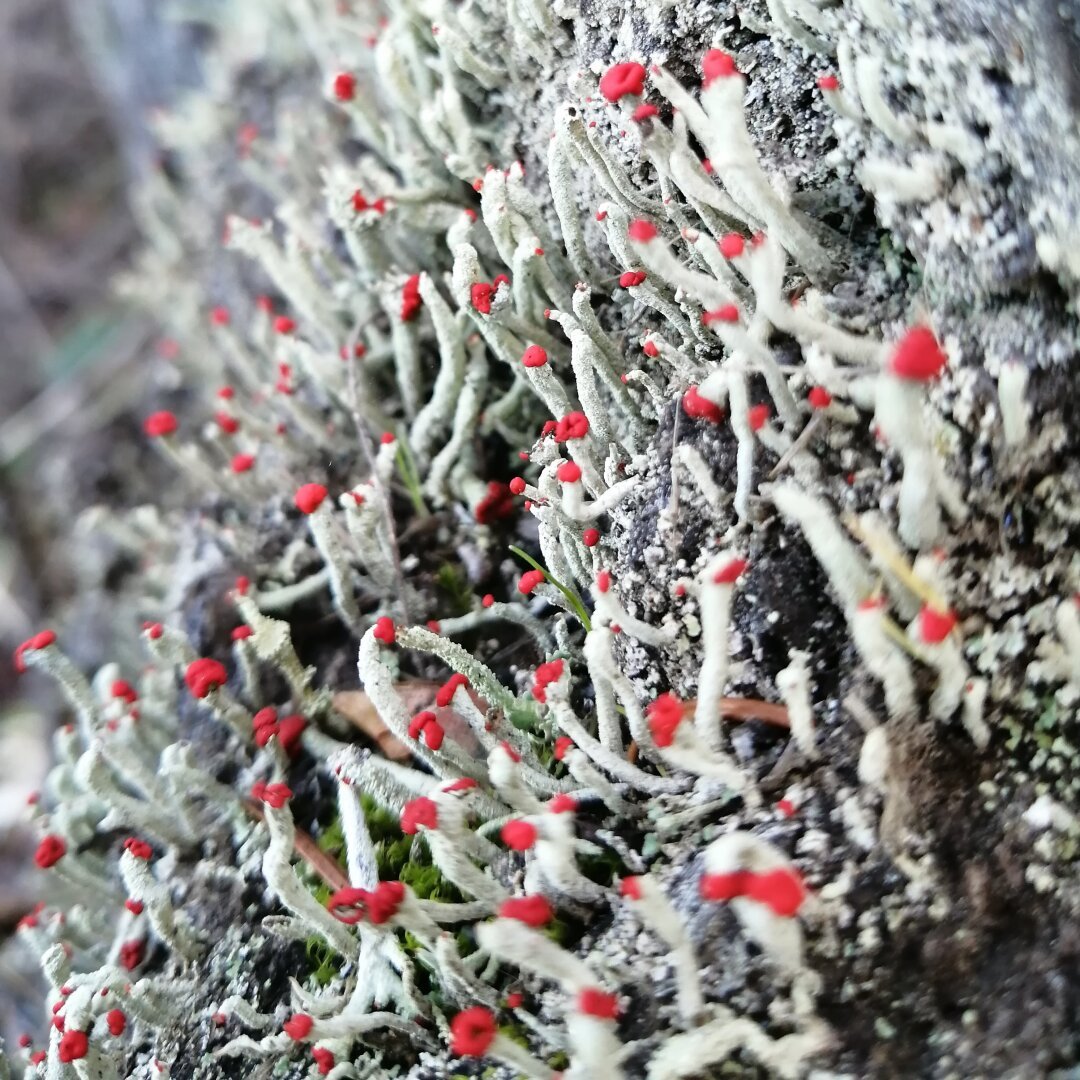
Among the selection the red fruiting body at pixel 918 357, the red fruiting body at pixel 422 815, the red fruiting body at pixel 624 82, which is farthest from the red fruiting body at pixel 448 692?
the red fruiting body at pixel 624 82

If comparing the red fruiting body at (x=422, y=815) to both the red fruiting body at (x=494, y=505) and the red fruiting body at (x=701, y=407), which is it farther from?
the red fruiting body at (x=494, y=505)

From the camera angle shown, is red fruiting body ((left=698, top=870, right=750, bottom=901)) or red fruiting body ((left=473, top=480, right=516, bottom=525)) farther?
red fruiting body ((left=473, top=480, right=516, bottom=525))

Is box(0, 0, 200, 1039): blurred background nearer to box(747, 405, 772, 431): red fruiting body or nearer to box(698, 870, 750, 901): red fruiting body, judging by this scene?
box(698, 870, 750, 901): red fruiting body

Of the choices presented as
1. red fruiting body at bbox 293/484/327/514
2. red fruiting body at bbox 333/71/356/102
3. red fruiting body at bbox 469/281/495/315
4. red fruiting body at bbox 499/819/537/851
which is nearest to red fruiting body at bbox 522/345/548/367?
red fruiting body at bbox 469/281/495/315

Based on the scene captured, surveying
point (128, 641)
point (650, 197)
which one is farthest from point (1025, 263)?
point (128, 641)

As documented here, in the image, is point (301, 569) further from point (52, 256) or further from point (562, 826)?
point (52, 256)
